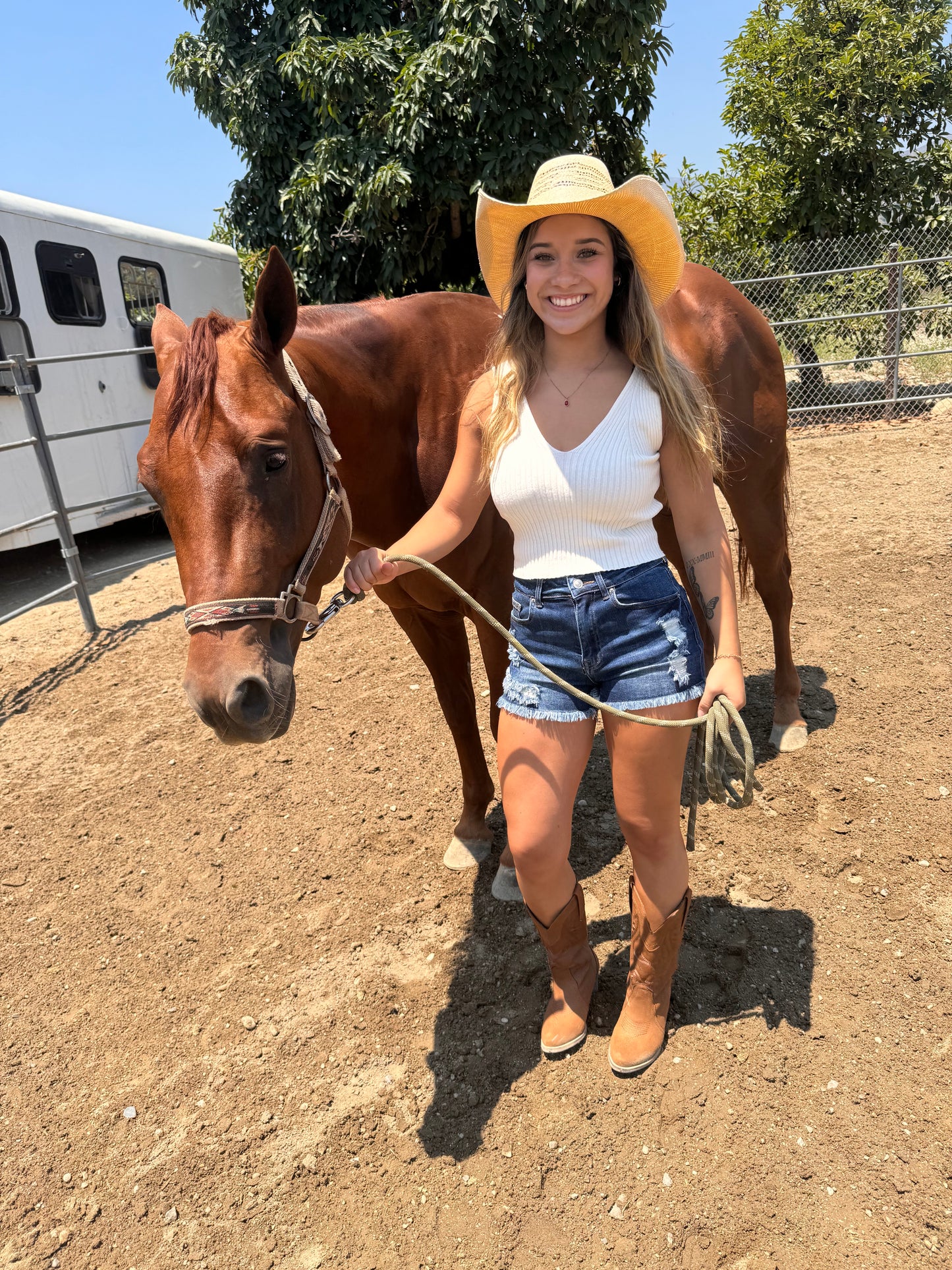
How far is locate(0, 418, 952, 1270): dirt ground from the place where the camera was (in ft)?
5.39

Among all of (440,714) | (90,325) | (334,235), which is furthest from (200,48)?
(440,714)

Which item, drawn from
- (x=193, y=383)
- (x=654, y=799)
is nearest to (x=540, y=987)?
(x=654, y=799)

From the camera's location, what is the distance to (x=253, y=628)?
1.53 metres

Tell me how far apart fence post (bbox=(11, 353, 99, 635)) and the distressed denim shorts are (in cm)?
434

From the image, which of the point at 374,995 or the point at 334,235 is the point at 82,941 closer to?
the point at 374,995

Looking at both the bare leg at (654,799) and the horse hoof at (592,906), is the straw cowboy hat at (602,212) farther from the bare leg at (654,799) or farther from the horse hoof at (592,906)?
the horse hoof at (592,906)

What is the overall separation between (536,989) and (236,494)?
1.57 m

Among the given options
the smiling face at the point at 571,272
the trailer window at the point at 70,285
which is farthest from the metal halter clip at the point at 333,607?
the trailer window at the point at 70,285

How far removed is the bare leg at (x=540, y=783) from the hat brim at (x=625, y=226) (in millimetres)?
977

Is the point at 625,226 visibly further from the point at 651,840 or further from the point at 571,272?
the point at 651,840

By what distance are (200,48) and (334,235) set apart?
2826 millimetres

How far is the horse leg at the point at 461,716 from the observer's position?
267cm

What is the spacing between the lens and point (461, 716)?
278 centimetres

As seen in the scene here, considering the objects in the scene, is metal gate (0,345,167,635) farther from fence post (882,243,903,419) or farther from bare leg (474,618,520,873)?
fence post (882,243,903,419)
